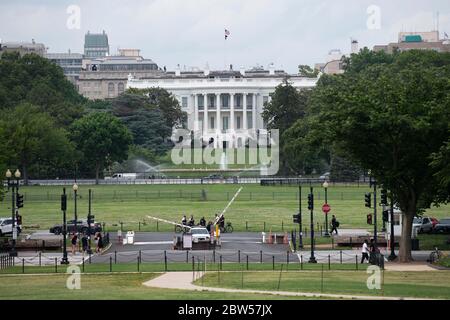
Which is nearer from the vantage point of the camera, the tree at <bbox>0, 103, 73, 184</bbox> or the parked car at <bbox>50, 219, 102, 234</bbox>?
the parked car at <bbox>50, 219, 102, 234</bbox>

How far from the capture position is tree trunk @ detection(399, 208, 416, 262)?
190ft

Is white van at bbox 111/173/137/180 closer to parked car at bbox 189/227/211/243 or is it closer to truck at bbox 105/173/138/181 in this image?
truck at bbox 105/173/138/181

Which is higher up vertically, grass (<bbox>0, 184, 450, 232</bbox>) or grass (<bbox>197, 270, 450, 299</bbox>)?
grass (<bbox>0, 184, 450, 232</bbox>)

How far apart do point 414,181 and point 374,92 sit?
4547mm

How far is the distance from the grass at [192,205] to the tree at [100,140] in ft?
48.2

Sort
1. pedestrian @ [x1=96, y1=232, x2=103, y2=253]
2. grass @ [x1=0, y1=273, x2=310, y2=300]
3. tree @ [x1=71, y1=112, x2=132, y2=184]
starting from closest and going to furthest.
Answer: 1. grass @ [x1=0, y1=273, x2=310, y2=300]
2. pedestrian @ [x1=96, y1=232, x2=103, y2=253]
3. tree @ [x1=71, y1=112, x2=132, y2=184]

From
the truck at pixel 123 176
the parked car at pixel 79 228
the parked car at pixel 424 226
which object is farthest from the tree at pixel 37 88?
the parked car at pixel 424 226

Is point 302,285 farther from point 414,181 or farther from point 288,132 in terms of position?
point 288,132

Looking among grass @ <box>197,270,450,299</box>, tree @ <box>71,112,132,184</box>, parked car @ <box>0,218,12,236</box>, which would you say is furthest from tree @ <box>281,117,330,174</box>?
grass @ <box>197,270,450,299</box>

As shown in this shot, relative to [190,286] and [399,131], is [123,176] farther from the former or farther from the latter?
[190,286]

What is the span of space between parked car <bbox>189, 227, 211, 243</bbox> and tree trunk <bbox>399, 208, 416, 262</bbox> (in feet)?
37.0

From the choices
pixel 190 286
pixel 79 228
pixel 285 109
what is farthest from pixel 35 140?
pixel 190 286

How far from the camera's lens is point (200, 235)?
2611 inches

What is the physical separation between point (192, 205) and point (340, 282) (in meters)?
52.3
